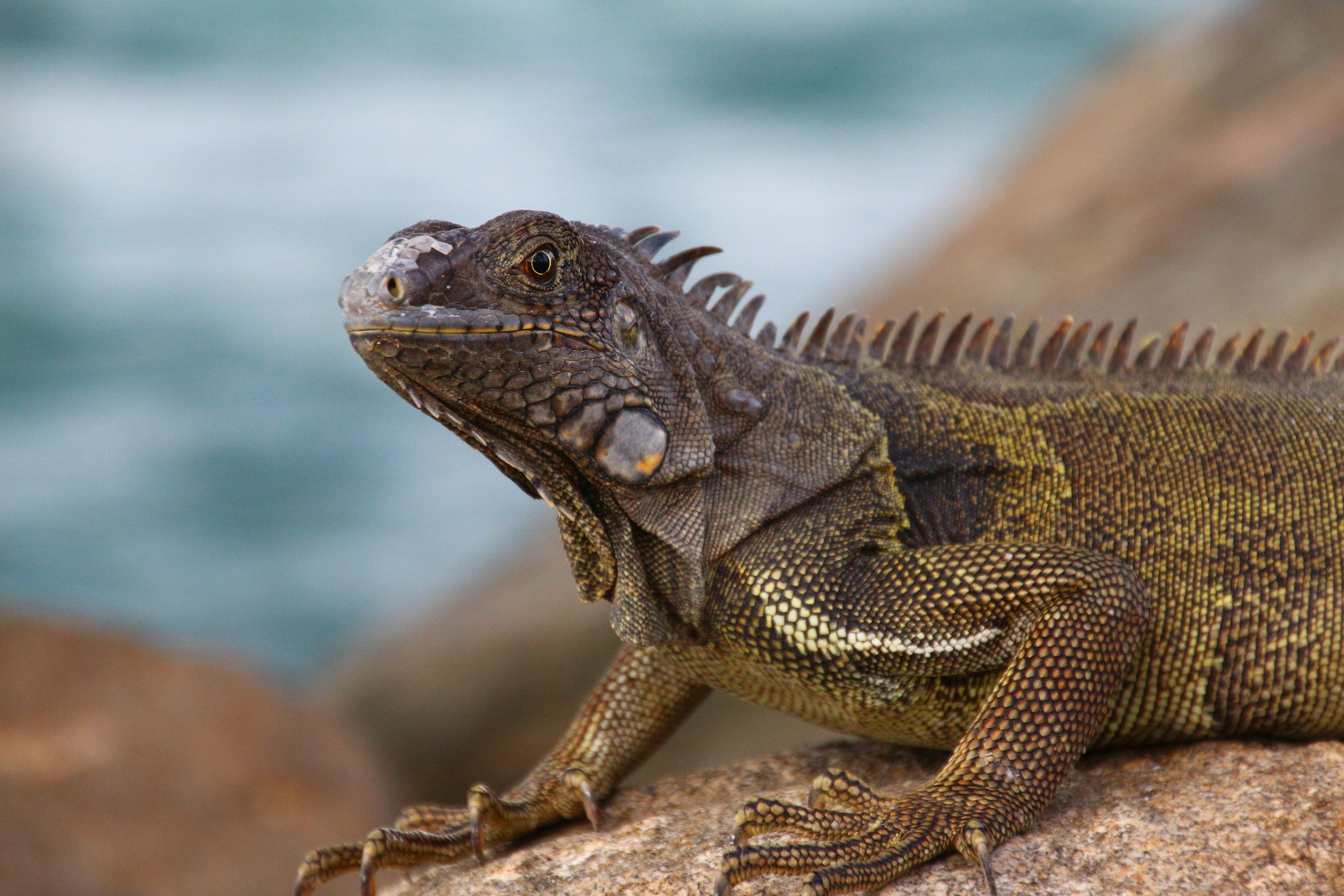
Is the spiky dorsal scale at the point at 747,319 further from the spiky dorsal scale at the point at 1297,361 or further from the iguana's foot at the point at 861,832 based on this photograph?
the spiky dorsal scale at the point at 1297,361

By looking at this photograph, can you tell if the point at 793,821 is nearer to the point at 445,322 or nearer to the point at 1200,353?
the point at 445,322

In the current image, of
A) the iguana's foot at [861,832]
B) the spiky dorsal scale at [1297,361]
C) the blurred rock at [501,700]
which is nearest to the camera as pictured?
the iguana's foot at [861,832]

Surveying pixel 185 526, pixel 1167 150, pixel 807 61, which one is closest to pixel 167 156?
pixel 185 526

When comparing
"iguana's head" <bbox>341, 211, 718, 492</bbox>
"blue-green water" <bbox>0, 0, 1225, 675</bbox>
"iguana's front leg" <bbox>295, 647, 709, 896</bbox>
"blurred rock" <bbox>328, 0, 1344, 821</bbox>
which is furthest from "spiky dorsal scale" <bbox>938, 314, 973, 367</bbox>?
"blue-green water" <bbox>0, 0, 1225, 675</bbox>

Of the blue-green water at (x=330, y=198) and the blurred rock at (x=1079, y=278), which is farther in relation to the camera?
the blue-green water at (x=330, y=198)

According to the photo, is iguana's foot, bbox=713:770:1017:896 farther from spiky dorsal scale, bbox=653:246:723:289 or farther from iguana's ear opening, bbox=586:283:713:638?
spiky dorsal scale, bbox=653:246:723:289

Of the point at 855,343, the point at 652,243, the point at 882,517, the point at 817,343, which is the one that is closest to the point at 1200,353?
the point at 855,343

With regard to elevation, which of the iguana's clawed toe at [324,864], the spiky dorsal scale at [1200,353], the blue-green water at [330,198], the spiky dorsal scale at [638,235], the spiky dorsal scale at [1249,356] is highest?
the blue-green water at [330,198]

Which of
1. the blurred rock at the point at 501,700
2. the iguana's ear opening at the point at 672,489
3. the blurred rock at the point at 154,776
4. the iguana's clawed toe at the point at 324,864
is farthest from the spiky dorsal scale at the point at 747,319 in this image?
the blurred rock at the point at 501,700
